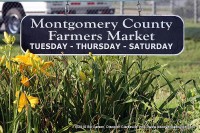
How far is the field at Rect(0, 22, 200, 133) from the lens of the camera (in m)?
5.91

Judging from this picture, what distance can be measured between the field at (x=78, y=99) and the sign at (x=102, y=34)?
0.26 m

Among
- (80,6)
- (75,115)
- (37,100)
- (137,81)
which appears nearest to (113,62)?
(137,81)

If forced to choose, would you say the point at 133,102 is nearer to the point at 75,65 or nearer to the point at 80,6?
the point at 75,65

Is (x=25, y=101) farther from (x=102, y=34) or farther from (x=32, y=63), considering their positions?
(x=102, y=34)

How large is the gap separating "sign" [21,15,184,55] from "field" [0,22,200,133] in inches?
10.4

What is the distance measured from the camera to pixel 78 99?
6.19 meters

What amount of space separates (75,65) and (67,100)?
56 cm

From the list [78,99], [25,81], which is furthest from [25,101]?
[78,99]

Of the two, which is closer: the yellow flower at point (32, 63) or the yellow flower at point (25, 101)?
the yellow flower at point (25, 101)

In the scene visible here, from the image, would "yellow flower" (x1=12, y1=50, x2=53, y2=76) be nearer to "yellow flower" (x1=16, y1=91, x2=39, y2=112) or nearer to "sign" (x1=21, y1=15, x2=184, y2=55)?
"yellow flower" (x1=16, y1=91, x2=39, y2=112)

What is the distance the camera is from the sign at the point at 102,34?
22.4ft

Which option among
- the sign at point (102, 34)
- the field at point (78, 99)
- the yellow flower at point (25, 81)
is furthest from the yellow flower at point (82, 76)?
the sign at point (102, 34)

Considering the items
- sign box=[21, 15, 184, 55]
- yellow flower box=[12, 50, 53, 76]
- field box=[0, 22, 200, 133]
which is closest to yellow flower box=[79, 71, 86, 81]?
field box=[0, 22, 200, 133]

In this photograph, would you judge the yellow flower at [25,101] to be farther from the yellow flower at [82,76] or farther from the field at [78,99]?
the yellow flower at [82,76]
